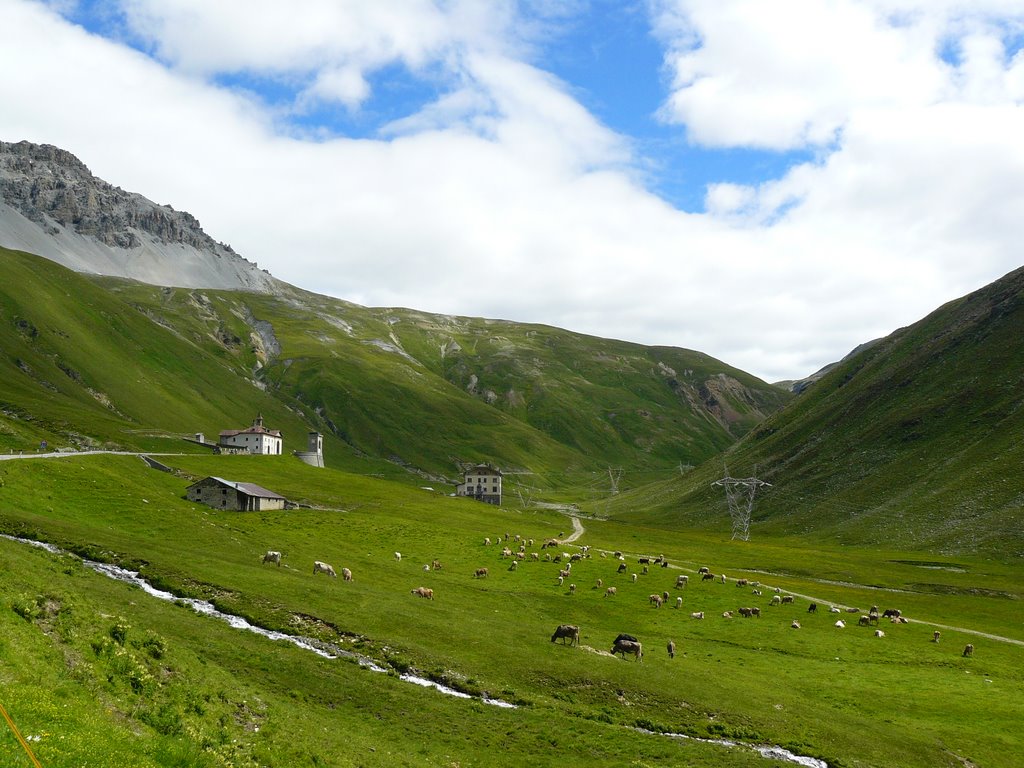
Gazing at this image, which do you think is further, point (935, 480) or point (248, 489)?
point (935, 480)

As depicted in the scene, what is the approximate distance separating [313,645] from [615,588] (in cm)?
3965

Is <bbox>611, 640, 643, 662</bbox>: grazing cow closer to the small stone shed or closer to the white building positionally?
the small stone shed

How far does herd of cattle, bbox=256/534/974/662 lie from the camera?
161ft

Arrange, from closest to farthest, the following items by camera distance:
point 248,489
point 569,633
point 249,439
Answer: point 569,633, point 248,489, point 249,439

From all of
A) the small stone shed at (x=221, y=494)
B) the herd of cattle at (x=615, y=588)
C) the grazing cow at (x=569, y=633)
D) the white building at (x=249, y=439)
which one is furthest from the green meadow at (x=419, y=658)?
the white building at (x=249, y=439)

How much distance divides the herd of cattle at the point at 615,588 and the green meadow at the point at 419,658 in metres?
0.92

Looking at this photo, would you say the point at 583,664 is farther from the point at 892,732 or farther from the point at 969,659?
the point at 969,659

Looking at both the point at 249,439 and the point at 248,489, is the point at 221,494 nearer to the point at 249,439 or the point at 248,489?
the point at 248,489

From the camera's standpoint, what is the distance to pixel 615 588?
241 ft

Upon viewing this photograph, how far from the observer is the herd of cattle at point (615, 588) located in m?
48.9

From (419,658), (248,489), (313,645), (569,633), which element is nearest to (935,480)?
(569,633)

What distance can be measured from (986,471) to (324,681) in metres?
159

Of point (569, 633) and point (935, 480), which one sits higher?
point (935, 480)

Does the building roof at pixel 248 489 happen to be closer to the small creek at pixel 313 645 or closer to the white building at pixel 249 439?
the small creek at pixel 313 645
